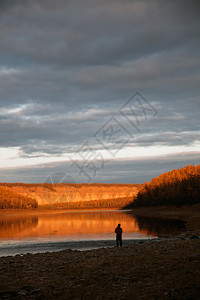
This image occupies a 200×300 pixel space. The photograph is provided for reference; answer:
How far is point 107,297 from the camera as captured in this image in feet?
46.6

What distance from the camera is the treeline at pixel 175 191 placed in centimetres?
12529

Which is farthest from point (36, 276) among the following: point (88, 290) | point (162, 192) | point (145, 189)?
point (145, 189)

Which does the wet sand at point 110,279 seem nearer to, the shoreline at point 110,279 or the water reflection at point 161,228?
the shoreline at point 110,279

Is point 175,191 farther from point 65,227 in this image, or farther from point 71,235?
point 71,235

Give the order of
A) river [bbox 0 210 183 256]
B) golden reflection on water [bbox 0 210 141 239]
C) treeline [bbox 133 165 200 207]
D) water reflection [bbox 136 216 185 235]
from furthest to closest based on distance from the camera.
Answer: treeline [bbox 133 165 200 207] < golden reflection on water [bbox 0 210 141 239] < water reflection [bbox 136 216 185 235] < river [bbox 0 210 183 256]

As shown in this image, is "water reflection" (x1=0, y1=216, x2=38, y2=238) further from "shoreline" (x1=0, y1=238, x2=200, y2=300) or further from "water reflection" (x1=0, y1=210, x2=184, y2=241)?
"shoreline" (x1=0, y1=238, x2=200, y2=300)

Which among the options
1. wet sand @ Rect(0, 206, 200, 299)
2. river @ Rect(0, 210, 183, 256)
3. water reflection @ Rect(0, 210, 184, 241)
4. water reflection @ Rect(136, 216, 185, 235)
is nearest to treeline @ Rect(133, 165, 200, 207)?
water reflection @ Rect(0, 210, 184, 241)

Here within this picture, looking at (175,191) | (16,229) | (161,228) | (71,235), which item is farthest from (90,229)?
(175,191)

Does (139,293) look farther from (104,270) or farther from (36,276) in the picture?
(36,276)

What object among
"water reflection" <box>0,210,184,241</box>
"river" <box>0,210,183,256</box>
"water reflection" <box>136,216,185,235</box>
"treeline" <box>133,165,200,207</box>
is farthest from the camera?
"treeline" <box>133,165,200,207</box>

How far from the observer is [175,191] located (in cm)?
13512

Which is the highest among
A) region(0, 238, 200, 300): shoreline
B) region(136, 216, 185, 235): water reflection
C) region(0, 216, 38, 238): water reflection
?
region(0, 238, 200, 300): shoreline

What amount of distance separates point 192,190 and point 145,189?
5743 centimetres

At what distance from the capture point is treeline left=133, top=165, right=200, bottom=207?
411ft
